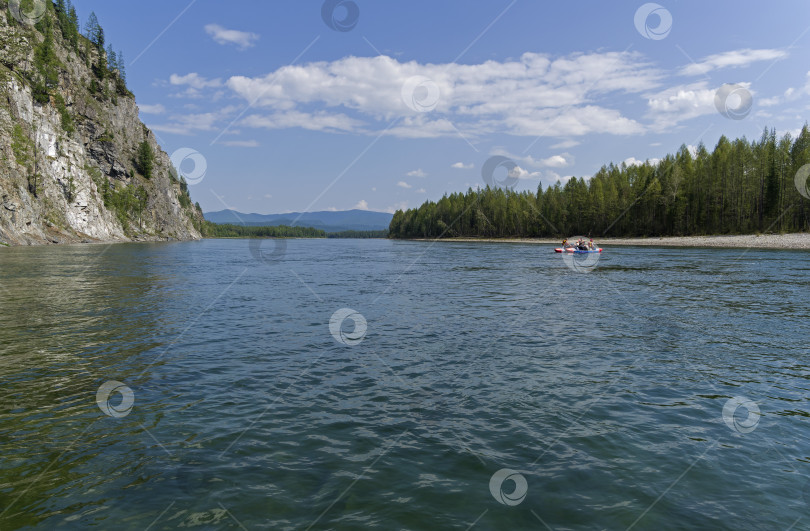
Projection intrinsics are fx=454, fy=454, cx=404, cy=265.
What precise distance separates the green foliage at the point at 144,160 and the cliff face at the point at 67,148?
0.40 metres

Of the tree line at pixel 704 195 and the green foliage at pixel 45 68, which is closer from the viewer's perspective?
the tree line at pixel 704 195

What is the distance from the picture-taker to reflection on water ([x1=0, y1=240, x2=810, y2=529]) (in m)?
7.07

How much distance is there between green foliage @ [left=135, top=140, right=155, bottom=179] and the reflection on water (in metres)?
184

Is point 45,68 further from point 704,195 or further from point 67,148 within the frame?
point 704,195

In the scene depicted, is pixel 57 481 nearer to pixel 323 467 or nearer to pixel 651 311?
pixel 323 467

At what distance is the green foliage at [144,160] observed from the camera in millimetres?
181250

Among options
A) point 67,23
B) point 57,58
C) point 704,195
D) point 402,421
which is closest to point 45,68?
point 57,58

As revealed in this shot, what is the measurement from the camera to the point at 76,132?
133m

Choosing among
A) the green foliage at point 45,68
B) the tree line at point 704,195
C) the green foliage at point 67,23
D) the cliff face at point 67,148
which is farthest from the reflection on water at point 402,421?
the green foliage at point 67,23

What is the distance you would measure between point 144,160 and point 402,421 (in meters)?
205

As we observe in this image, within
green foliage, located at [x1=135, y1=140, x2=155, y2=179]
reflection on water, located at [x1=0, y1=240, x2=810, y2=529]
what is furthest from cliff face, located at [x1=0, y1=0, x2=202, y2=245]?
reflection on water, located at [x1=0, y1=240, x2=810, y2=529]

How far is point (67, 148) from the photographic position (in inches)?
4732

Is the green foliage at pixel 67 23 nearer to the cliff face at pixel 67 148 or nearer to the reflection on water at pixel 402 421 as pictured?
the cliff face at pixel 67 148

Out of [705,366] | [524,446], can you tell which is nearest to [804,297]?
[705,366]
